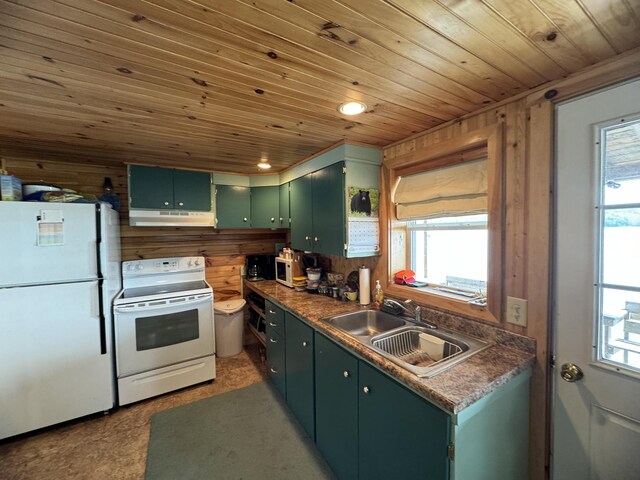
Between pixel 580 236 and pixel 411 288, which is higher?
pixel 580 236

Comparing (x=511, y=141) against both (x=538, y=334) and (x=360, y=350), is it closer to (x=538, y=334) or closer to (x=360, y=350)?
(x=538, y=334)

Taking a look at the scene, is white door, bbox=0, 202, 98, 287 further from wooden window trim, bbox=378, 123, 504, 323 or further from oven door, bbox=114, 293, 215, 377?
wooden window trim, bbox=378, 123, 504, 323

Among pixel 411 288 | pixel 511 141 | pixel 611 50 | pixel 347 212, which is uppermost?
pixel 611 50

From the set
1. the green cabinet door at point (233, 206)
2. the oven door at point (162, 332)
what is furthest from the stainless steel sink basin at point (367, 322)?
the green cabinet door at point (233, 206)

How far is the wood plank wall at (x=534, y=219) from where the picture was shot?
123 centimetres

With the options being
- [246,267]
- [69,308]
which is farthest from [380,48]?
[246,267]

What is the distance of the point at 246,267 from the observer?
11.2 ft

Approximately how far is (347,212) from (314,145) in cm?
65

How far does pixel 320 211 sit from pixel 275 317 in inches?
41.6

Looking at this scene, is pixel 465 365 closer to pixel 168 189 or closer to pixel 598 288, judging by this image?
pixel 598 288

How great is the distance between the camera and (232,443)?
1.84 meters

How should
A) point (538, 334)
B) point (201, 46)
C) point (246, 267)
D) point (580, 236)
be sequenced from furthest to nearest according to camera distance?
point (246, 267)
point (538, 334)
point (580, 236)
point (201, 46)

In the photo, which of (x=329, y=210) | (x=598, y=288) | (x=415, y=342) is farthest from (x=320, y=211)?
(x=598, y=288)

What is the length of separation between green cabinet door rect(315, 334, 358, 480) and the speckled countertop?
115 mm
